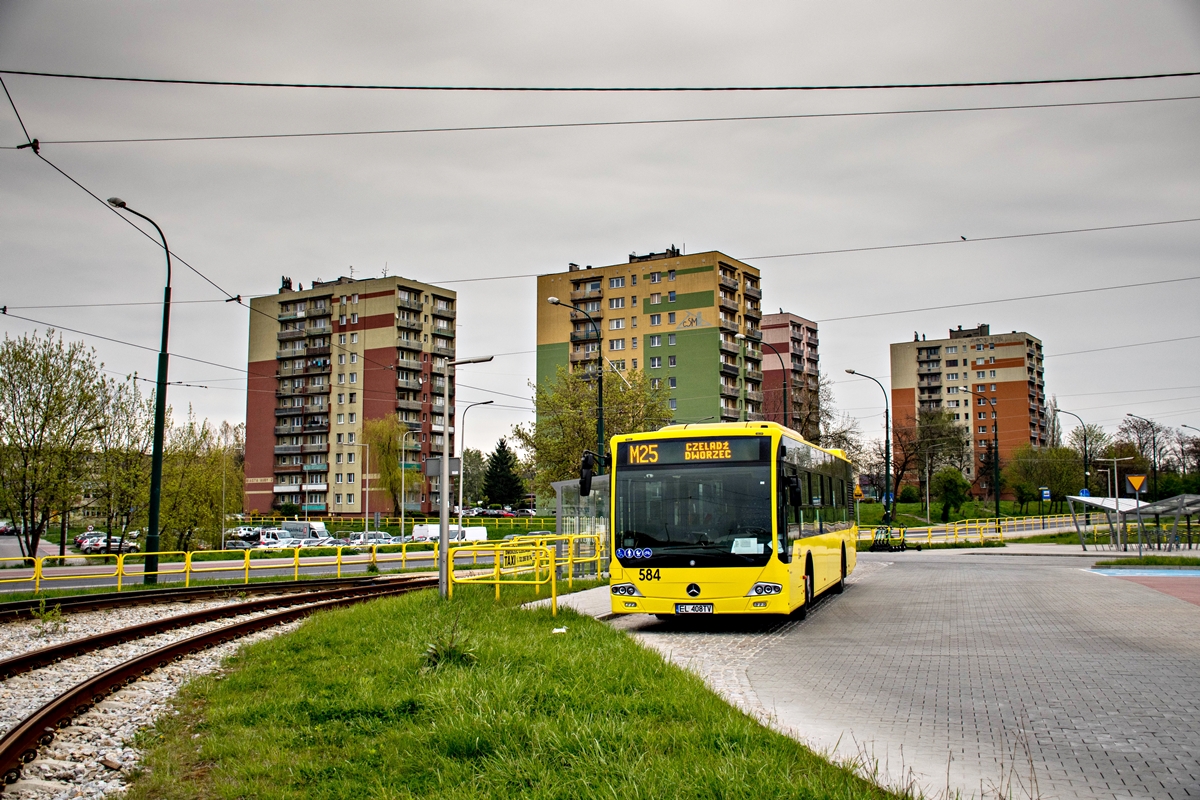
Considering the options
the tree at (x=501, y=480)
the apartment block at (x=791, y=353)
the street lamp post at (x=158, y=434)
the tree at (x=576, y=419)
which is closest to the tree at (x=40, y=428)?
the street lamp post at (x=158, y=434)

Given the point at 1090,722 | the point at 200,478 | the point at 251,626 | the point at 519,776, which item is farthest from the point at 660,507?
the point at 200,478

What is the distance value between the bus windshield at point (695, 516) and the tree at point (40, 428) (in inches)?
1072

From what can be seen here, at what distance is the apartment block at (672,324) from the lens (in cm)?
9281

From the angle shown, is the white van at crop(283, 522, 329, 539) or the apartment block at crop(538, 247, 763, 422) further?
the apartment block at crop(538, 247, 763, 422)

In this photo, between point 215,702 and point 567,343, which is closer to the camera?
point 215,702

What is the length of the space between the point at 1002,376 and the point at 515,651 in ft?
477

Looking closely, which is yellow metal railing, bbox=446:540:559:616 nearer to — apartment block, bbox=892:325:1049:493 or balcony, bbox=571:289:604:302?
balcony, bbox=571:289:604:302

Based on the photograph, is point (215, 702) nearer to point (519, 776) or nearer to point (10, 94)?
point (519, 776)

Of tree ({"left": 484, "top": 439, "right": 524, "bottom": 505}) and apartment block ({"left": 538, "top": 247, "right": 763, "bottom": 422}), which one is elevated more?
apartment block ({"left": 538, "top": 247, "right": 763, "bottom": 422})

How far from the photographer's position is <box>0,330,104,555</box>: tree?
34375mm

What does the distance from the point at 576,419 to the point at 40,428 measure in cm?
2203

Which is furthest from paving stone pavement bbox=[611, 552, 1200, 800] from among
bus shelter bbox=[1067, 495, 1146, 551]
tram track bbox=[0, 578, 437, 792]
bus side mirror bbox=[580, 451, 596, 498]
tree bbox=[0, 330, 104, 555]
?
tree bbox=[0, 330, 104, 555]

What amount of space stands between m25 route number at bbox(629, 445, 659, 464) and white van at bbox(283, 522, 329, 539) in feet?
167

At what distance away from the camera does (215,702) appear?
919 cm
